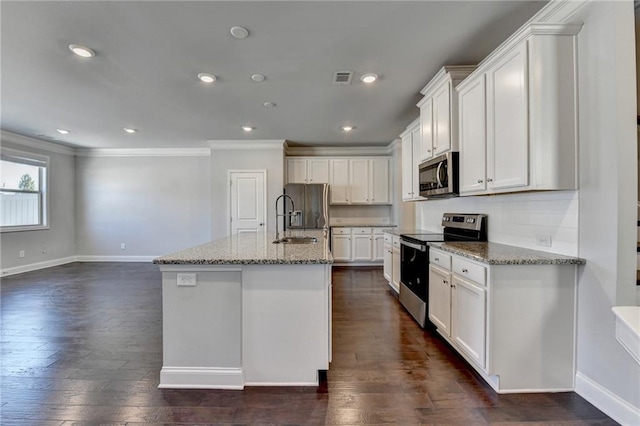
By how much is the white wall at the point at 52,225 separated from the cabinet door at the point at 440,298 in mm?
7052

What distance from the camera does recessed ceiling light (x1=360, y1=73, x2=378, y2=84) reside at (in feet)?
9.63

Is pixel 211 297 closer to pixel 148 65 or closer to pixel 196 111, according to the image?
pixel 148 65

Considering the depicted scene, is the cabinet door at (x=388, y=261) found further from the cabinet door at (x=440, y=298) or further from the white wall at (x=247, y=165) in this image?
the white wall at (x=247, y=165)

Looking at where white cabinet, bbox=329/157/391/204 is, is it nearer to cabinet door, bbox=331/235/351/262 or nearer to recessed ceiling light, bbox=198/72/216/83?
cabinet door, bbox=331/235/351/262

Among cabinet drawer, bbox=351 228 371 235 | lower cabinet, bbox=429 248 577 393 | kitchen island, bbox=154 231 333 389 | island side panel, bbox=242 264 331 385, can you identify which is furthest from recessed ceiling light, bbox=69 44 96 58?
cabinet drawer, bbox=351 228 371 235

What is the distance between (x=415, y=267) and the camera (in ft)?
10.3

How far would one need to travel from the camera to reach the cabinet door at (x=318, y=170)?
6.10 metres

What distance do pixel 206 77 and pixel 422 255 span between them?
9.33 feet

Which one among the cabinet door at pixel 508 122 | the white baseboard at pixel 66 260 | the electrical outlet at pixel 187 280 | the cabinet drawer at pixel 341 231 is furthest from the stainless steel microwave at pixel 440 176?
the white baseboard at pixel 66 260

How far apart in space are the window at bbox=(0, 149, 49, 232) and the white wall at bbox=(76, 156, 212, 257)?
0.72 meters

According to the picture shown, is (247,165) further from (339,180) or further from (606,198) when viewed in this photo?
(606,198)

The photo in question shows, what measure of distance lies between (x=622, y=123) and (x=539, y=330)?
132 centimetres

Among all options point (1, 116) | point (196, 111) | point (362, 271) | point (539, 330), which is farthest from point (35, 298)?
point (539, 330)

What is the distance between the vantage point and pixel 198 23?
2115mm
